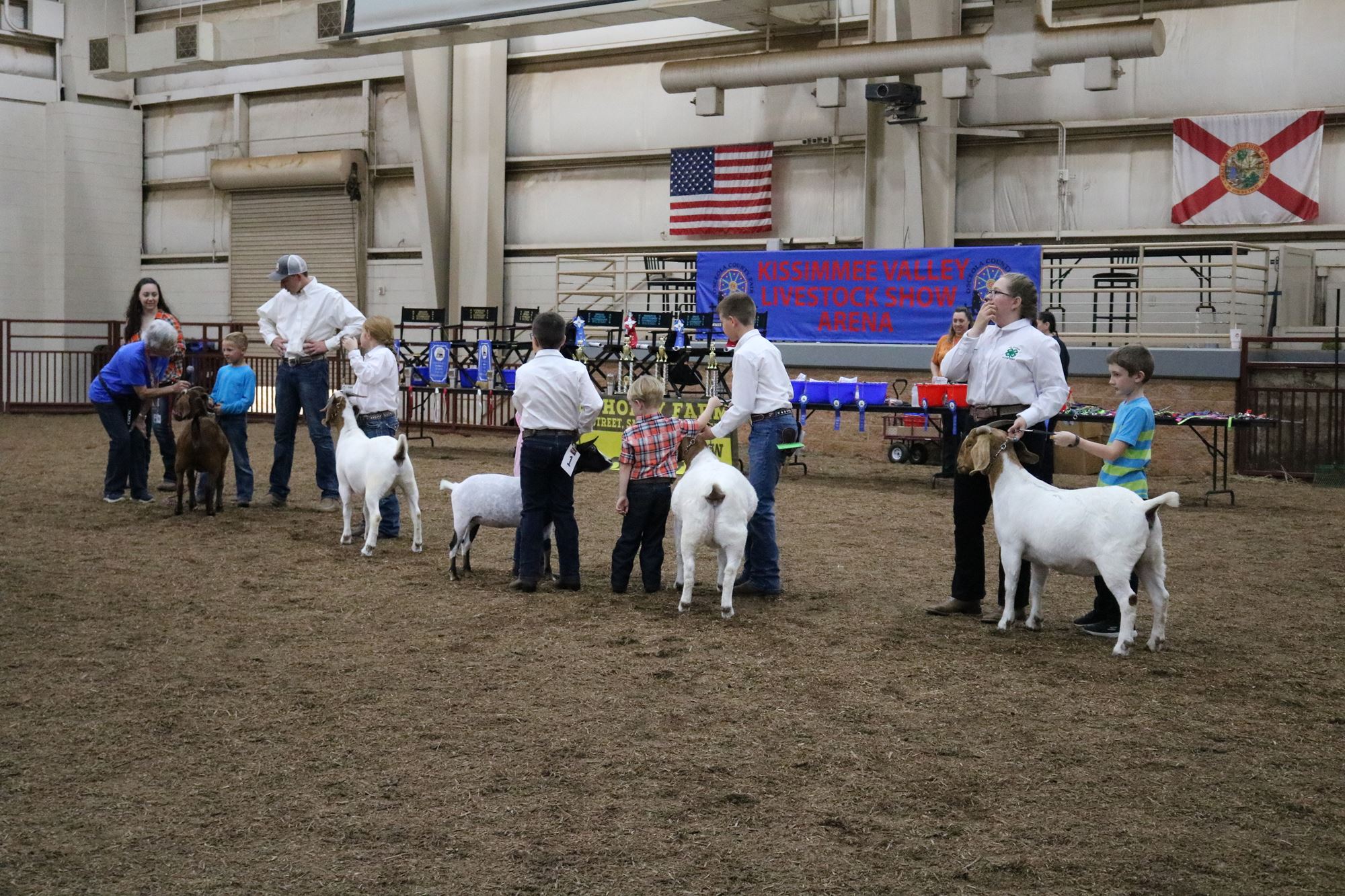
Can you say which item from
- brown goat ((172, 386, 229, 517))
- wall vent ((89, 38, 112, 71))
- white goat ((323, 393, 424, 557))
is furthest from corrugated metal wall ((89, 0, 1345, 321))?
white goat ((323, 393, 424, 557))

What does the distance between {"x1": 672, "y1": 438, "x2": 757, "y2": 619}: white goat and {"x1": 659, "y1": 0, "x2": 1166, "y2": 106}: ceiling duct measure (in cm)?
1150

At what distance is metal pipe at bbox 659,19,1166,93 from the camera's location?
53.2ft

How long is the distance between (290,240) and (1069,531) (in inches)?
870

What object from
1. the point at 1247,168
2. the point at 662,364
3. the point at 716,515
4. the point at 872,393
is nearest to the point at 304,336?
the point at 716,515

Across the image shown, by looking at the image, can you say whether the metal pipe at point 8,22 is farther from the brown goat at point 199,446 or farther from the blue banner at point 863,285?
the brown goat at point 199,446

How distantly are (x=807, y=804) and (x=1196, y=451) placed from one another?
12.3 m

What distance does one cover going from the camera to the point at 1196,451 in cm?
1512

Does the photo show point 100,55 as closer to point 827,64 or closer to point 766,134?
point 766,134

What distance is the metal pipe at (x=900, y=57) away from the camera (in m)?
16.2

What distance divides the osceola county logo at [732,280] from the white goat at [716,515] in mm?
11376

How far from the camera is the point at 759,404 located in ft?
23.9

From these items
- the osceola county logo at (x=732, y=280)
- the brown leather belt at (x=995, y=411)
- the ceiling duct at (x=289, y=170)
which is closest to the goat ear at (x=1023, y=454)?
the brown leather belt at (x=995, y=411)

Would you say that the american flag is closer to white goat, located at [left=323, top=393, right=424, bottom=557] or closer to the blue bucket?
the blue bucket

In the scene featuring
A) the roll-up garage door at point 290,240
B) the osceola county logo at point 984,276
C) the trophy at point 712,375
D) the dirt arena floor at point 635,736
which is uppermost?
the roll-up garage door at point 290,240
